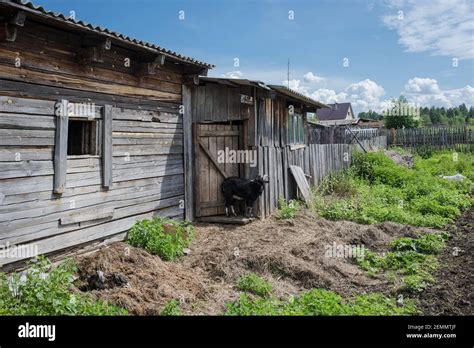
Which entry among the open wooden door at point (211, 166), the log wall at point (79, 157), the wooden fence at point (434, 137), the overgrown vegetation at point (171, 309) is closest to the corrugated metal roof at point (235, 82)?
the log wall at point (79, 157)

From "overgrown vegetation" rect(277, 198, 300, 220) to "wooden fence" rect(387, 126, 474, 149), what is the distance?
57.7ft

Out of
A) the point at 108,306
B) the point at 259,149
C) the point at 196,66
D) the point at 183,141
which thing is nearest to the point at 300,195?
the point at 259,149

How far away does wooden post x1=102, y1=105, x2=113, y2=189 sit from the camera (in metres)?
7.25

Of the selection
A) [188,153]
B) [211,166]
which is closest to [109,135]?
[188,153]

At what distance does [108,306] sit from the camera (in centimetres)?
493

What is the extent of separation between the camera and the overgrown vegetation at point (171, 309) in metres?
4.85

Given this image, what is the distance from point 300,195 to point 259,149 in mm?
2689

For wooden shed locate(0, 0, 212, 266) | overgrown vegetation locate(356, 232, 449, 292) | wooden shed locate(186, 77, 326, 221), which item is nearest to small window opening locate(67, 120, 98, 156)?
wooden shed locate(0, 0, 212, 266)

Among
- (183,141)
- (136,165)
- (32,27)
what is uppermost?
(32,27)

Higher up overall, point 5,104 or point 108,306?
point 5,104

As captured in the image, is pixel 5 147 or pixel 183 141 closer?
pixel 5 147

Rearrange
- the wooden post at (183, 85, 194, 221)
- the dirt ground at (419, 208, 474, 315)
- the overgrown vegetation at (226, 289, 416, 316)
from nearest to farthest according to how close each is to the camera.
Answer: the overgrown vegetation at (226, 289, 416, 316) → the dirt ground at (419, 208, 474, 315) → the wooden post at (183, 85, 194, 221)

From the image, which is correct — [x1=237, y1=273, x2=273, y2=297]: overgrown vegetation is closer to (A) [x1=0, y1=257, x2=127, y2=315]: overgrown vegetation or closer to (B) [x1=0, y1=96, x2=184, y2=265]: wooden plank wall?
(A) [x1=0, y1=257, x2=127, y2=315]: overgrown vegetation
